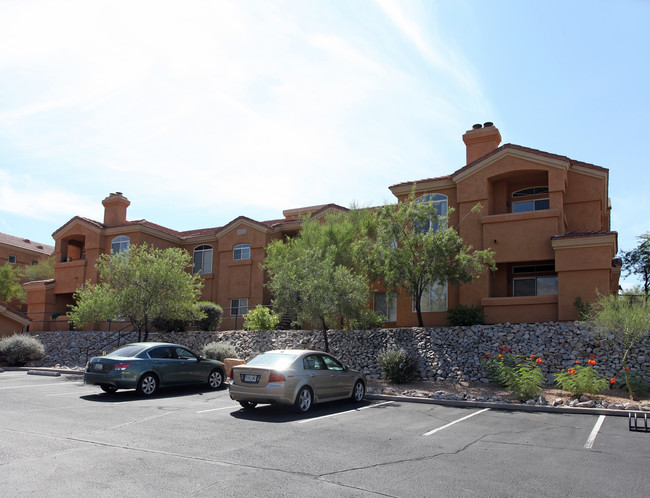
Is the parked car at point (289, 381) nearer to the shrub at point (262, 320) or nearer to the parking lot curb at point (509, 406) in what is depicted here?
the parking lot curb at point (509, 406)

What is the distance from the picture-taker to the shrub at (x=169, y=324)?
2606 centimetres

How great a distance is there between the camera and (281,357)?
40.7 feet

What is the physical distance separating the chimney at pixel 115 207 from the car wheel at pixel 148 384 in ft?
71.6

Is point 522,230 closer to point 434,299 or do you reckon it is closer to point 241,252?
point 434,299

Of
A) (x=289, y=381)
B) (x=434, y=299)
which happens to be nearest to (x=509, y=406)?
(x=289, y=381)

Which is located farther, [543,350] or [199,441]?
[543,350]

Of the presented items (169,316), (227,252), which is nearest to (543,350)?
(169,316)

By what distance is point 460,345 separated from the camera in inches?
717

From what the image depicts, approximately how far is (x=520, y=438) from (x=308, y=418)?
13.7ft

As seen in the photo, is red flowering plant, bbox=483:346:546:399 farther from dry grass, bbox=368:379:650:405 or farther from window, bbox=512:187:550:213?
window, bbox=512:187:550:213

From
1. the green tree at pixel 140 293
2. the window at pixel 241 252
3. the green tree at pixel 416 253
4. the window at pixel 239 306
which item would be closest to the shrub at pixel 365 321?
the green tree at pixel 416 253

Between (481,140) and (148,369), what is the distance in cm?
1841

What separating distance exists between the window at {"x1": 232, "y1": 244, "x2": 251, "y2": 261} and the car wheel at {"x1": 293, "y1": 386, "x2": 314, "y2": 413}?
1906 centimetres

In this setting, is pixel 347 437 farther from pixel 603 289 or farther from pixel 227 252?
pixel 227 252
